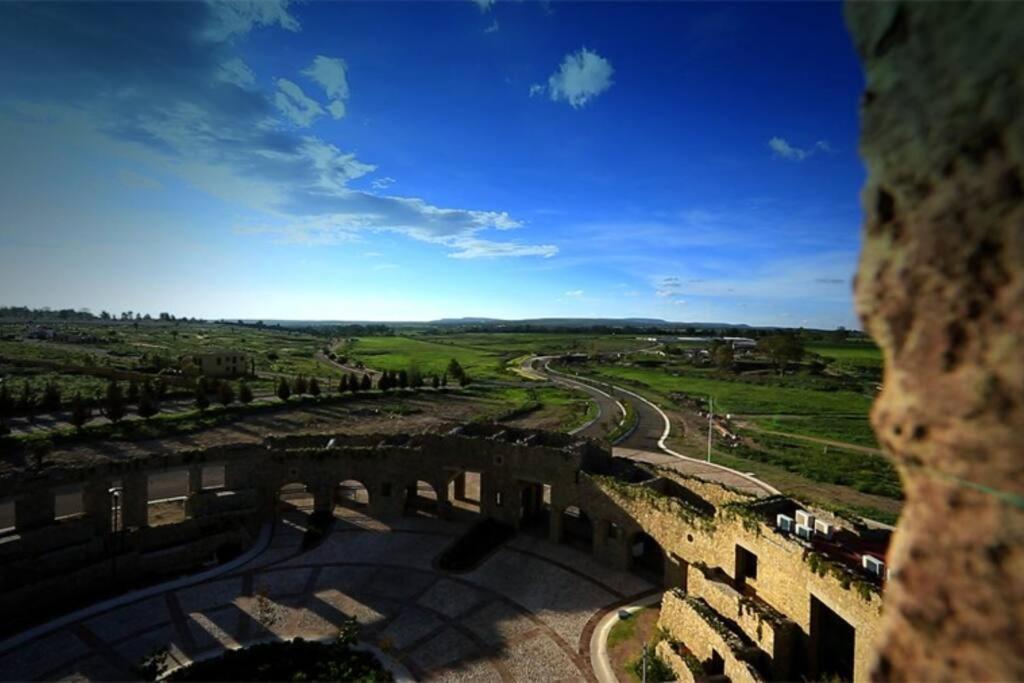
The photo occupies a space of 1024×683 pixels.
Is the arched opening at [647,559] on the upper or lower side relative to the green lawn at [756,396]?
lower

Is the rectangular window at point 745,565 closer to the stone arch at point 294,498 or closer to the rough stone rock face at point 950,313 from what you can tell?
the rough stone rock face at point 950,313

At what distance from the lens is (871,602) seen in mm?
15500

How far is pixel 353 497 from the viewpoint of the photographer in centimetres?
3522

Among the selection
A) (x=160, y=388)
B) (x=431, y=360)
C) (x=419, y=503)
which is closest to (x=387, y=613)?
(x=419, y=503)

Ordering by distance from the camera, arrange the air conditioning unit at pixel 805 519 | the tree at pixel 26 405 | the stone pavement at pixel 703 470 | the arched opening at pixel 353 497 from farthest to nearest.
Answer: the tree at pixel 26 405
the stone pavement at pixel 703 470
the arched opening at pixel 353 497
the air conditioning unit at pixel 805 519

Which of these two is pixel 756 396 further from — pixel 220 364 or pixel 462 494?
pixel 220 364

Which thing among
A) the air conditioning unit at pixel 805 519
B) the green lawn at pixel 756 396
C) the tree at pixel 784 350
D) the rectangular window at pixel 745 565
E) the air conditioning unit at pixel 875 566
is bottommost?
the green lawn at pixel 756 396

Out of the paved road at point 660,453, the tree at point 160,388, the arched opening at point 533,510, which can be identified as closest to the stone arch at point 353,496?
the arched opening at point 533,510

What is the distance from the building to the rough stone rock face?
3945 inches

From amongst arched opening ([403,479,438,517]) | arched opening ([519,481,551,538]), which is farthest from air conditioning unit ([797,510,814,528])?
arched opening ([403,479,438,517])

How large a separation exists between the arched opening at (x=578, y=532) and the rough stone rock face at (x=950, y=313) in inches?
997

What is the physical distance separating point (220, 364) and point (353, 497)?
238 feet

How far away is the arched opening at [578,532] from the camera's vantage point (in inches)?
1121

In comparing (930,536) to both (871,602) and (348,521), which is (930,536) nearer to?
(871,602)
